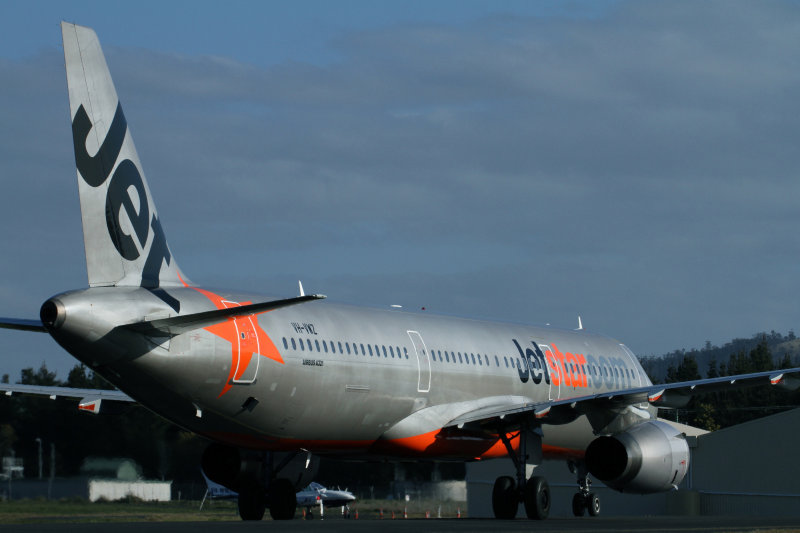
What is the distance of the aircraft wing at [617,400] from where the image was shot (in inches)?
926

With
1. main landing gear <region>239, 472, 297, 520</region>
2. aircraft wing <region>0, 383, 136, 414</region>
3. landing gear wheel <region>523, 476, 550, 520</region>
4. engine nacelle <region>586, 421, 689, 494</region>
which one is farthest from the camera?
aircraft wing <region>0, 383, 136, 414</region>

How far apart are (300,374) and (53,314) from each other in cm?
520

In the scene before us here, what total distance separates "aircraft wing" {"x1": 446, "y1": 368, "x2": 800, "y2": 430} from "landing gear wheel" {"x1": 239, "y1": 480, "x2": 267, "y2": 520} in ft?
13.7

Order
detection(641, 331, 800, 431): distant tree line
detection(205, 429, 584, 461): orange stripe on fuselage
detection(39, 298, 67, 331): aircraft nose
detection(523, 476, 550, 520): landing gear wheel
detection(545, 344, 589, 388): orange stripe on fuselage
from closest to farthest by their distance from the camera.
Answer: detection(39, 298, 67, 331): aircraft nose → detection(205, 429, 584, 461): orange stripe on fuselage → detection(523, 476, 550, 520): landing gear wheel → detection(545, 344, 589, 388): orange stripe on fuselage → detection(641, 331, 800, 431): distant tree line

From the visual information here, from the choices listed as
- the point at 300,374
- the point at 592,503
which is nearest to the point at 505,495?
the point at 592,503

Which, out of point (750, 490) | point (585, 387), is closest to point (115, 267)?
point (585, 387)

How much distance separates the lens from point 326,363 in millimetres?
21531

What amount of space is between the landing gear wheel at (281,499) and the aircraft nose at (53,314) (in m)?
7.54

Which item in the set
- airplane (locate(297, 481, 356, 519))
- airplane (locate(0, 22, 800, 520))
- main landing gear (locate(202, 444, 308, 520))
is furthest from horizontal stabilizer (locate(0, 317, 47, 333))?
airplane (locate(297, 481, 356, 519))

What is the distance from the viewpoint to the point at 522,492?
24.1 m

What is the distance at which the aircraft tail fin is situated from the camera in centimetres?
1833

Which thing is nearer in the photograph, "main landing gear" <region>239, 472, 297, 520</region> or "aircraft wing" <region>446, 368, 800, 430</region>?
"main landing gear" <region>239, 472, 297, 520</region>

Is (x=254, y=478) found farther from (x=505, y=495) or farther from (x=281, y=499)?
(x=505, y=495)

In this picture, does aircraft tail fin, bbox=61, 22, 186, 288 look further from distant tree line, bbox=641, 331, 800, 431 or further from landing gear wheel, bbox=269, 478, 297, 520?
distant tree line, bbox=641, 331, 800, 431
